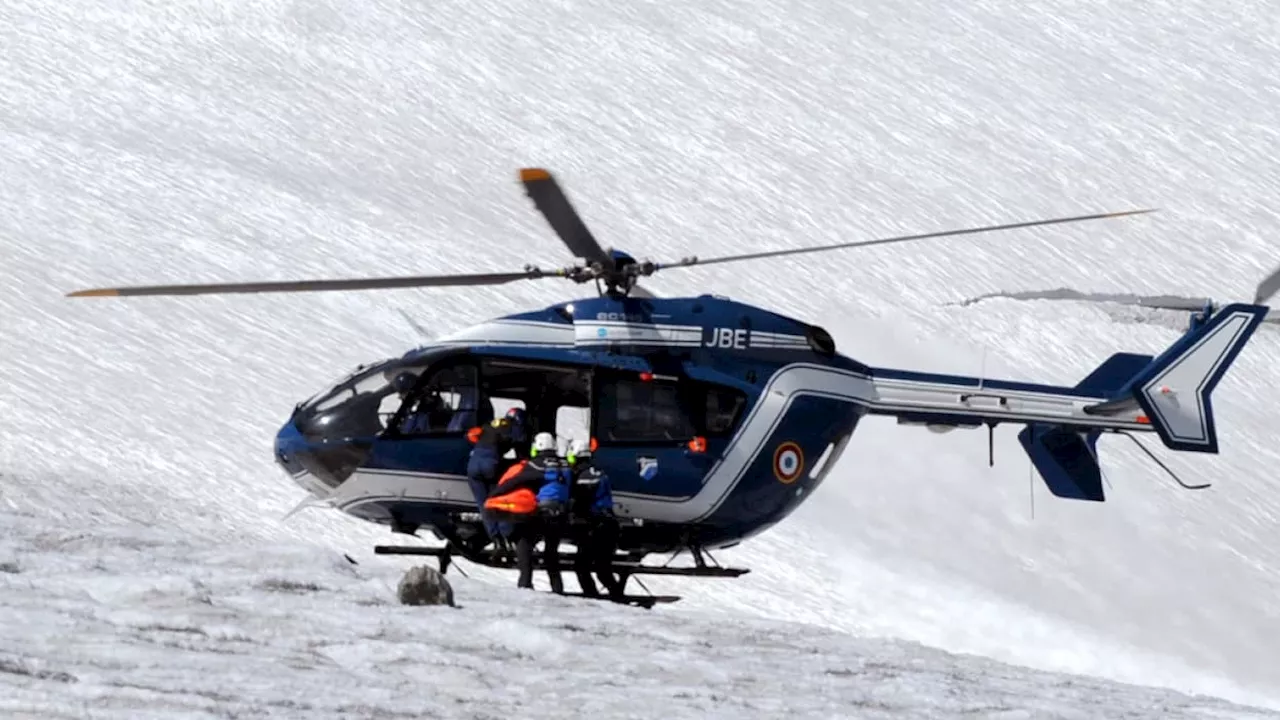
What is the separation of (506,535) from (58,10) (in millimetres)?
22398

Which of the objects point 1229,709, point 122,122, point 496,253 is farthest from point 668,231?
point 1229,709

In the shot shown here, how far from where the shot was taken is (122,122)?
29.8 meters

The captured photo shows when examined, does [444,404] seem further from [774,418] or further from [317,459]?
[774,418]

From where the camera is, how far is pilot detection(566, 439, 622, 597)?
1352cm

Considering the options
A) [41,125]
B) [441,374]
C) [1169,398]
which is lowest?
[41,125]

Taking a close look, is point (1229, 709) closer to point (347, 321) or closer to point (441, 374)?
point (441, 374)

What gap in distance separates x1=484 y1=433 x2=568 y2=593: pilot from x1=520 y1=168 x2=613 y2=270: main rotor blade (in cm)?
143

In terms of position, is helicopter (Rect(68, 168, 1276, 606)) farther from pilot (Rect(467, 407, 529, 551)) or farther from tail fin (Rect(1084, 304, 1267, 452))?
tail fin (Rect(1084, 304, 1267, 452))

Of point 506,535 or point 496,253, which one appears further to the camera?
point 496,253

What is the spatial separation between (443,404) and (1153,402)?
210 inches

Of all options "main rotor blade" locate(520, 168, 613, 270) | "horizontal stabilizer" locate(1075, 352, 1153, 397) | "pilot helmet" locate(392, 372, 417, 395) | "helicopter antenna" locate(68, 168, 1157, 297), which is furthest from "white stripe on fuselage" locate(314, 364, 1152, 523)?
"main rotor blade" locate(520, 168, 613, 270)

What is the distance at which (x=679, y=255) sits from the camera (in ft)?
95.5

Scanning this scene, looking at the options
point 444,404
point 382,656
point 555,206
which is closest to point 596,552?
point 444,404

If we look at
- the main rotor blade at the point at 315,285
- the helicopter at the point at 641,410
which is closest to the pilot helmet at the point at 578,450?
the helicopter at the point at 641,410
